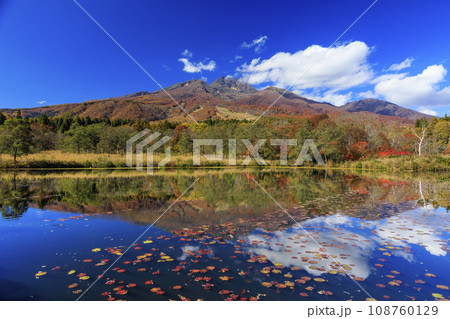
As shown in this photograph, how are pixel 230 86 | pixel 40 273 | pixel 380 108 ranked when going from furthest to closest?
pixel 230 86, pixel 380 108, pixel 40 273

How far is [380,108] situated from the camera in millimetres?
164125

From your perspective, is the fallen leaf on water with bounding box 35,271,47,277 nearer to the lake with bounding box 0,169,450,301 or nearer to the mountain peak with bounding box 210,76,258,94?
the lake with bounding box 0,169,450,301

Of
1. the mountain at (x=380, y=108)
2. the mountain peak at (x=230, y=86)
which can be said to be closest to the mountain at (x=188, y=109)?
the mountain at (x=380, y=108)

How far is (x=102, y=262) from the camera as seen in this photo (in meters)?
4.32

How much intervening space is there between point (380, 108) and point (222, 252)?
626ft

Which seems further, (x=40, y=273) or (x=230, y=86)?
(x=230, y=86)

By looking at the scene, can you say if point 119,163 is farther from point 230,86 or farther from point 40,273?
point 230,86

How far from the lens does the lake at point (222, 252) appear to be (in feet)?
11.1

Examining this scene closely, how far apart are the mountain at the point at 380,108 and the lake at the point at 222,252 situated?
162 meters

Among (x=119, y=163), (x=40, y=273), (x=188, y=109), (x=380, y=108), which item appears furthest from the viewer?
(x=380, y=108)

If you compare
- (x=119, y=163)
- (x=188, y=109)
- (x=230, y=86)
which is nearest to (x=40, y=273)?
(x=119, y=163)

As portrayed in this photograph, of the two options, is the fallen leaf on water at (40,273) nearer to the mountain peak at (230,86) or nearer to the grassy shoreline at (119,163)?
the grassy shoreline at (119,163)

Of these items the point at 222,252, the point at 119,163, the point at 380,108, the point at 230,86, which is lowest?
the point at 222,252

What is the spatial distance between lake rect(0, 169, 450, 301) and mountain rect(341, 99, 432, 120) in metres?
162
